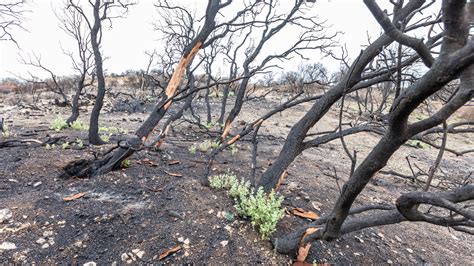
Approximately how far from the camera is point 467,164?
980 cm

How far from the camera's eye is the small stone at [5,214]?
2.97m

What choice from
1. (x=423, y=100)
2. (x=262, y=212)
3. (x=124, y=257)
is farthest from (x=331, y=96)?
(x=124, y=257)

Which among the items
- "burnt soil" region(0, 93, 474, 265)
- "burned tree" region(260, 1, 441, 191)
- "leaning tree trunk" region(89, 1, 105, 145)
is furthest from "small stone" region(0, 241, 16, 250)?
"leaning tree trunk" region(89, 1, 105, 145)

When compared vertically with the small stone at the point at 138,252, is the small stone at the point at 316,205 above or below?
above

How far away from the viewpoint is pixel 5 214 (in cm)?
304

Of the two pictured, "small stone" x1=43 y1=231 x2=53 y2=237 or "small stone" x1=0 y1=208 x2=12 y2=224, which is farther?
"small stone" x1=0 y1=208 x2=12 y2=224

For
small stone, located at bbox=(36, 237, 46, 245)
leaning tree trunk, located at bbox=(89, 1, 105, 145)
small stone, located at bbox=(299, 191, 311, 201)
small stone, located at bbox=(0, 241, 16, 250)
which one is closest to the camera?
small stone, located at bbox=(0, 241, 16, 250)

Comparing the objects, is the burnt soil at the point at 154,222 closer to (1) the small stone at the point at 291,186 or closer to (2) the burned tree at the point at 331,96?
(1) the small stone at the point at 291,186

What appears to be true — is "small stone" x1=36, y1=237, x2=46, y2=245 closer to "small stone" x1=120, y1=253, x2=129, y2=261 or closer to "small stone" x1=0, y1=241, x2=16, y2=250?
"small stone" x1=0, y1=241, x2=16, y2=250

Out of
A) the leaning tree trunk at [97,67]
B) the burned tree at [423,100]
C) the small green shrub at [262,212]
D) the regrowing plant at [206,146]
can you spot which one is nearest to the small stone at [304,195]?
the small green shrub at [262,212]

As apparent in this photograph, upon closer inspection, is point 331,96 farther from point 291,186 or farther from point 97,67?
point 97,67

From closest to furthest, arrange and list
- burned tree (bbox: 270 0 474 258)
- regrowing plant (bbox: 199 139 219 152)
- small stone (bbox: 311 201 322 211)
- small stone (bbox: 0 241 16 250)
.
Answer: burned tree (bbox: 270 0 474 258), small stone (bbox: 0 241 16 250), small stone (bbox: 311 201 322 211), regrowing plant (bbox: 199 139 219 152)

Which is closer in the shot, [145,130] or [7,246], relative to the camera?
[7,246]

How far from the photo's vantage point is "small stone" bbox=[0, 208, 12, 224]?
9.75 ft
